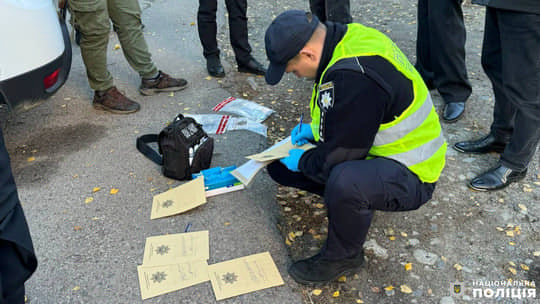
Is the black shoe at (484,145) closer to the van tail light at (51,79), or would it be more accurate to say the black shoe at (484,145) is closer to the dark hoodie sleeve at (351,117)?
the dark hoodie sleeve at (351,117)

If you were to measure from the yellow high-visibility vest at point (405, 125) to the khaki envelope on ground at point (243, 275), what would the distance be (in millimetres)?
793

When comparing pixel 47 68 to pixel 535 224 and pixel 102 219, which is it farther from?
pixel 535 224

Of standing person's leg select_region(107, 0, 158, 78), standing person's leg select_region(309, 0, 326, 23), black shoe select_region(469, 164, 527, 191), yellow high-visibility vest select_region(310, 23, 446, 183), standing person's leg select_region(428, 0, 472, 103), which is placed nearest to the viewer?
yellow high-visibility vest select_region(310, 23, 446, 183)

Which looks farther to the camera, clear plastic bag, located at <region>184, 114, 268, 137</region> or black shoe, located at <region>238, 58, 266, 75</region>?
black shoe, located at <region>238, 58, 266, 75</region>

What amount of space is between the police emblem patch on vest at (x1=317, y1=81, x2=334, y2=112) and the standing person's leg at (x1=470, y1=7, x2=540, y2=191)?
142 cm

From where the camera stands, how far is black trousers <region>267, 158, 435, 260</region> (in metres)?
1.81

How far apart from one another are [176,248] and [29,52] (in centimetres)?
159

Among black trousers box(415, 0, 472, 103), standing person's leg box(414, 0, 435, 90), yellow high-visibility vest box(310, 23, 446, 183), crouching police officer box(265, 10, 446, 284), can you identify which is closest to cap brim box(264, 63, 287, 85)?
crouching police officer box(265, 10, 446, 284)

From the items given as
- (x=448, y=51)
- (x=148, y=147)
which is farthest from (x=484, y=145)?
(x=148, y=147)

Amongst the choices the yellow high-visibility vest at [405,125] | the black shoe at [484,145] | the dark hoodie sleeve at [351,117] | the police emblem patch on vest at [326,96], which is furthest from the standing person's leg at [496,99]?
the police emblem patch on vest at [326,96]

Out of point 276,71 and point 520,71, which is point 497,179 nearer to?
point 520,71

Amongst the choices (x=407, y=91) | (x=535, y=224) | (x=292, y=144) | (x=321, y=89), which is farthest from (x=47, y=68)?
(x=535, y=224)

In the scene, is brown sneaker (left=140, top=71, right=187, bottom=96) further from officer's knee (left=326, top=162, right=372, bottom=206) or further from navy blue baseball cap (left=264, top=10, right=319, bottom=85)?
officer's knee (left=326, top=162, right=372, bottom=206)

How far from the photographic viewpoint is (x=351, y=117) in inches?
68.4
